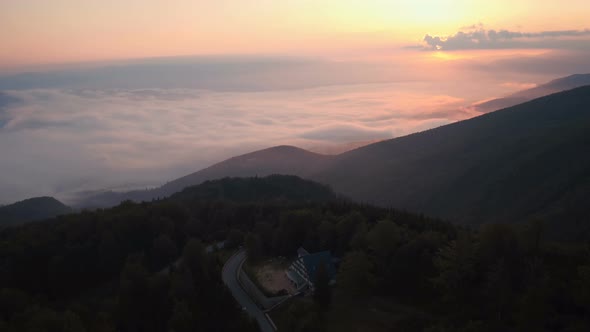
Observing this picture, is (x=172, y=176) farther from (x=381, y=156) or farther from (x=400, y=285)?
(x=400, y=285)

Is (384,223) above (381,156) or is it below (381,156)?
above

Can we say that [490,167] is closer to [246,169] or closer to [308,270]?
[246,169]

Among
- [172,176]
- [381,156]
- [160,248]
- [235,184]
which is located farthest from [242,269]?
[172,176]

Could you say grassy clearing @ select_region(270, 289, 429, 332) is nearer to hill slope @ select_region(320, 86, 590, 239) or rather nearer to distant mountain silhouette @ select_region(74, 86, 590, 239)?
distant mountain silhouette @ select_region(74, 86, 590, 239)

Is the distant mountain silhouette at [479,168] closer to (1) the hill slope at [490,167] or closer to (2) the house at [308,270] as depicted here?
(1) the hill slope at [490,167]

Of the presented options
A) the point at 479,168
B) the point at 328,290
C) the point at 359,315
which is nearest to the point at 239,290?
the point at 328,290

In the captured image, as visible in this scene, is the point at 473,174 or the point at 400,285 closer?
the point at 400,285

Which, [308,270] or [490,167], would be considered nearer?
[308,270]

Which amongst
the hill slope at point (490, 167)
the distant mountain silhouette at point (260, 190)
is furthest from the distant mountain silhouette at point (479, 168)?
the distant mountain silhouette at point (260, 190)
